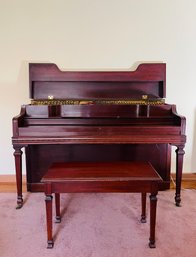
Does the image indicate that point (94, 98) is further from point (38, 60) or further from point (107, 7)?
point (107, 7)

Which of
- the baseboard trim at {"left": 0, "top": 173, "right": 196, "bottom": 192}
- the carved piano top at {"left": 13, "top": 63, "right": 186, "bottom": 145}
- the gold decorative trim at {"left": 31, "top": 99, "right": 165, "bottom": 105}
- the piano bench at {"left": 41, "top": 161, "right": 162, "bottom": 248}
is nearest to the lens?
the piano bench at {"left": 41, "top": 161, "right": 162, "bottom": 248}

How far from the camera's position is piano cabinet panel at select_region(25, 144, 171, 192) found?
2426mm

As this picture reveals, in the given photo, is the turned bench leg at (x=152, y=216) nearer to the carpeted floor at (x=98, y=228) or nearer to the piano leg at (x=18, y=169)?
the carpeted floor at (x=98, y=228)

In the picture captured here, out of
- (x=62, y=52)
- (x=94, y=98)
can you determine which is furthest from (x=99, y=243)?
(x=62, y=52)

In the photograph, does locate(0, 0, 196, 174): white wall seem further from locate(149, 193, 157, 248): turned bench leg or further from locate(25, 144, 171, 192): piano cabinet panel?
locate(149, 193, 157, 248): turned bench leg

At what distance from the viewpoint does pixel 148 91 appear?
2.42 meters

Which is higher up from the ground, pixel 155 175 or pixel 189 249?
pixel 155 175

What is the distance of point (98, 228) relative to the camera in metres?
1.83

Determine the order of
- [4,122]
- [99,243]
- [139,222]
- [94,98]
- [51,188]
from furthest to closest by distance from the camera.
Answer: [4,122], [94,98], [139,222], [99,243], [51,188]

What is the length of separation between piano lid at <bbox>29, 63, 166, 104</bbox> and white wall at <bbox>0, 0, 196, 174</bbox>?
209mm

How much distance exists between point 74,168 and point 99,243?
529mm

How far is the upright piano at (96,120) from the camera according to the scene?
6.68ft

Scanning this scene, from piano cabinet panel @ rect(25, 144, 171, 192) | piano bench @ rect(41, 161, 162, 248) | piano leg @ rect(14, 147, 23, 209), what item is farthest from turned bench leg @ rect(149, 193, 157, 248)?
piano leg @ rect(14, 147, 23, 209)

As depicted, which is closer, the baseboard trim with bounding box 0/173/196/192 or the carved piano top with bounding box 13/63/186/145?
the carved piano top with bounding box 13/63/186/145
